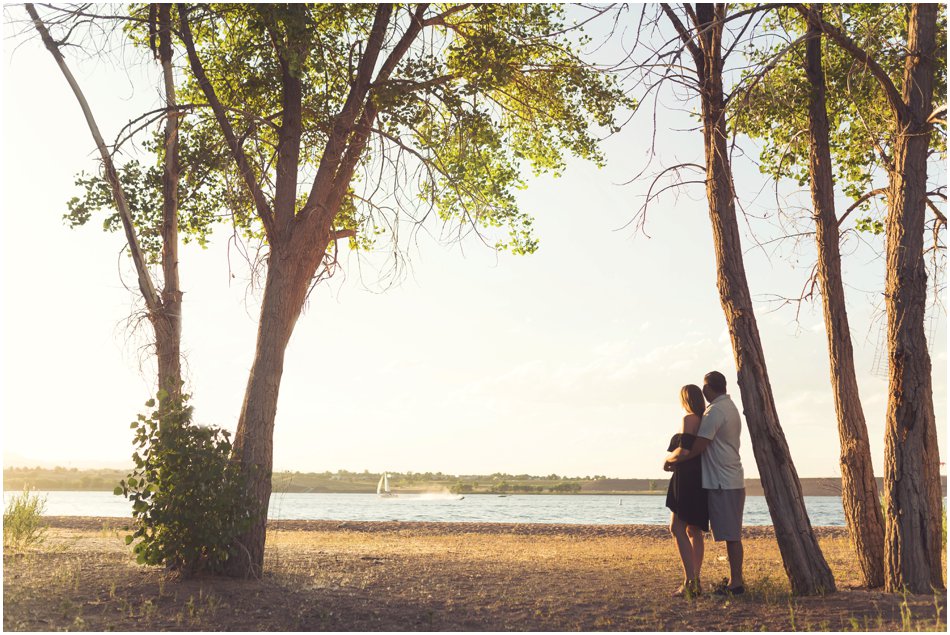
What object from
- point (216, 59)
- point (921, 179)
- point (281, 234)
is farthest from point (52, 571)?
point (921, 179)

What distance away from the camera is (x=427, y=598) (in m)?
6.53

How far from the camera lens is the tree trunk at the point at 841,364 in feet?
23.3

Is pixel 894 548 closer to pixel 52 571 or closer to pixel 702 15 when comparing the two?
pixel 702 15

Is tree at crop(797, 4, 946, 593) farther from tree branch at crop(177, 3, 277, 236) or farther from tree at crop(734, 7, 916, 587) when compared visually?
tree branch at crop(177, 3, 277, 236)

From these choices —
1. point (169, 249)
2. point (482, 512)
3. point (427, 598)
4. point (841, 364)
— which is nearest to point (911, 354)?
point (841, 364)

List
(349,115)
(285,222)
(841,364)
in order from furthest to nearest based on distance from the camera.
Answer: (349,115) < (285,222) < (841,364)

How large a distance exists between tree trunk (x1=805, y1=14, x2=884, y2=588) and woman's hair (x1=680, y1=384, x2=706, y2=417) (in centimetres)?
167

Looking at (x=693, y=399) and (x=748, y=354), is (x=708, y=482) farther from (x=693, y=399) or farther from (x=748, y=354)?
(x=748, y=354)

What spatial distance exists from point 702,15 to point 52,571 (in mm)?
8904

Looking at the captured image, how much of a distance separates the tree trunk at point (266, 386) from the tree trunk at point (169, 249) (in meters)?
1.62

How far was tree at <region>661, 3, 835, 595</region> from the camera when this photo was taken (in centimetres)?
667

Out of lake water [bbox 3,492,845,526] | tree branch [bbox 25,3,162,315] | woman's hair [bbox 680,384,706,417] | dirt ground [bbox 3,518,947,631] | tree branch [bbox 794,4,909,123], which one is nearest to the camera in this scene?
dirt ground [bbox 3,518,947,631]

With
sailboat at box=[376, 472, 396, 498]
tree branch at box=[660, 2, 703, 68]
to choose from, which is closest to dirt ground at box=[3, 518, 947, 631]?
tree branch at box=[660, 2, 703, 68]

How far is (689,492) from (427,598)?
2.55 meters
